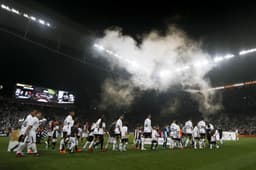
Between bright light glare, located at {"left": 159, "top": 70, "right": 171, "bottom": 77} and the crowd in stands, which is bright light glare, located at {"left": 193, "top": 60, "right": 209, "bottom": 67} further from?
the crowd in stands

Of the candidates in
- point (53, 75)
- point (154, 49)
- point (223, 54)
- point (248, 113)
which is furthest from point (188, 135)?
point (248, 113)

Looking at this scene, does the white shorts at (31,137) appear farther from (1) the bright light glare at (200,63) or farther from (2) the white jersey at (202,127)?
(1) the bright light glare at (200,63)

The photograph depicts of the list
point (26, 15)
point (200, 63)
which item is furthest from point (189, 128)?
point (26, 15)

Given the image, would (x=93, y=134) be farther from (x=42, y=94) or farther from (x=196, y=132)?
(x=42, y=94)

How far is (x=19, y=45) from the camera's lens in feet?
122

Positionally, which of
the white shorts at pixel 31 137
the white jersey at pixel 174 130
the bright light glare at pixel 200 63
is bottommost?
the white shorts at pixel 31 137

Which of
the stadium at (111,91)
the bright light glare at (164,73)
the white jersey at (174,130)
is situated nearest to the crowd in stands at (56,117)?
the stadium at (111,91)

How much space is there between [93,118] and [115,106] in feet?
23.5

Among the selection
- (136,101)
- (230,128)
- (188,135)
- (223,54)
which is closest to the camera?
(188,135)

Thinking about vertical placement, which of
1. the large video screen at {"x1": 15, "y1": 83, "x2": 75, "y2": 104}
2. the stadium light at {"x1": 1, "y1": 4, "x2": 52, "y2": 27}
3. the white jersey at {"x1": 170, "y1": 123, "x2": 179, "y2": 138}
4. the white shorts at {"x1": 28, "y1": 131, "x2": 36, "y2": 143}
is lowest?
the white shorts at {"x1": 28, "y1": 131, "x2": 36, "y2": 143}

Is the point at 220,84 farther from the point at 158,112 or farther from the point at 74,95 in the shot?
the point at 74,95

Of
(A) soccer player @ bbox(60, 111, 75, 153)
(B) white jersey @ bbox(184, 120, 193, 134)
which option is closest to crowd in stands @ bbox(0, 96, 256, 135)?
(A) soccer player @ bbox(60, 111, 75, 153)

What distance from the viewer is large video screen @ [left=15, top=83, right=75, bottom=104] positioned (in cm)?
4094

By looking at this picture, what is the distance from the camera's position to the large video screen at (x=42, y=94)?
40.9m
